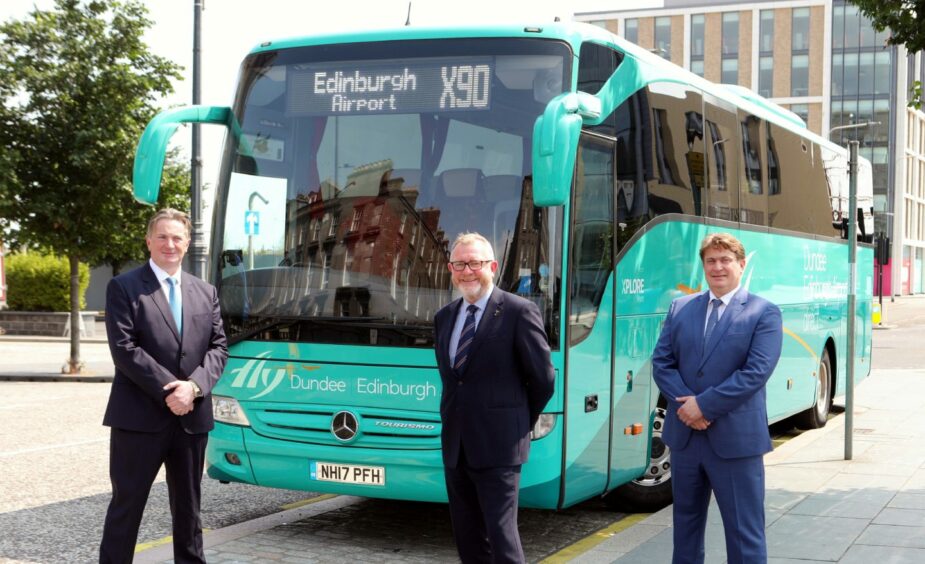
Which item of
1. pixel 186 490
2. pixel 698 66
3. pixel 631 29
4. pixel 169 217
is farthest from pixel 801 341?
pixel 631 29

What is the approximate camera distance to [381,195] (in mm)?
6469

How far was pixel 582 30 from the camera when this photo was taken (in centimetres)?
660

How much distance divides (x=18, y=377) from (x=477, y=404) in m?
17.5

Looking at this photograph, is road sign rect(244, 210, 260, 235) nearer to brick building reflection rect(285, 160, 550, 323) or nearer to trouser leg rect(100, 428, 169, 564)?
brick building reflection rect(285, 160, 550, 323)

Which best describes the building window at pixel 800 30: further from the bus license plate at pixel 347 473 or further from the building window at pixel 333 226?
the bus license plate at pixel 347 473

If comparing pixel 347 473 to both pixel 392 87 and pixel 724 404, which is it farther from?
pixel 724 404

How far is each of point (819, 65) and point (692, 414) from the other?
82.0 metres

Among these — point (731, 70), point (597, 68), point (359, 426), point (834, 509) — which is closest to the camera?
point (359, 426)

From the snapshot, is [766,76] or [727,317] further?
[766,76]

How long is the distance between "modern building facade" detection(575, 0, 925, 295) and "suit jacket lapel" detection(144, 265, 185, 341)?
3123 inches

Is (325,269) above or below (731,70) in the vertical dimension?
below

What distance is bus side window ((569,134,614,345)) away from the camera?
255 inches

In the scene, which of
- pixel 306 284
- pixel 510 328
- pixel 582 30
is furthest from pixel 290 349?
pixel 582 30

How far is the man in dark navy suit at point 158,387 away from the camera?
511 cm
